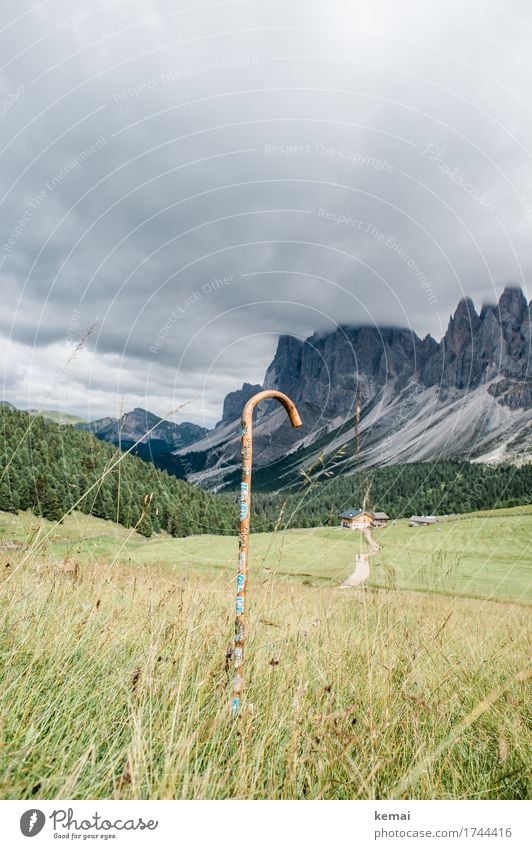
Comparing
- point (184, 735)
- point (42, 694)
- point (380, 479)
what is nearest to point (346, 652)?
point (184, 735)

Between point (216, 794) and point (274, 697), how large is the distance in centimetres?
87

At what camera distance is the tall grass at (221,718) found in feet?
7.14

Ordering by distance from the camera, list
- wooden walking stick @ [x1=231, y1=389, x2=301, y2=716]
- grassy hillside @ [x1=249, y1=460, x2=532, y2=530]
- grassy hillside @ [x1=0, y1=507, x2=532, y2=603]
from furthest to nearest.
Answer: grassy hillside @ [x1=249, y1=460, x2=532, y2=530] < grassy hillside @ [x1=0, y1=507, x2=532, y2=603] < wooden walking stick @ [x1=231, y1=389, x2=301, y2=716]

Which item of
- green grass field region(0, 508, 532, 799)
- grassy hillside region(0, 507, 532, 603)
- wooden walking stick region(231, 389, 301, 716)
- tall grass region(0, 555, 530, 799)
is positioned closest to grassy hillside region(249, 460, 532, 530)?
grassy hillside region(0, 507, 532, 603)

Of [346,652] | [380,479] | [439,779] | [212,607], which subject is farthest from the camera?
[380,479]

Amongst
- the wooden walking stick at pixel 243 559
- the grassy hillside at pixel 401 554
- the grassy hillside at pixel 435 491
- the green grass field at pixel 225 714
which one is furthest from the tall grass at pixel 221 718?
the grassy hillside at pixel 435 491

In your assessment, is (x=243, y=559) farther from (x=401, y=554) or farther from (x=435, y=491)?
(x=435, y=491)

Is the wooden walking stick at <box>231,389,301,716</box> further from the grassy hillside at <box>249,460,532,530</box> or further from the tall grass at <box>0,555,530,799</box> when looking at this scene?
the grassy hillside at <box>249,460,532,530</box>

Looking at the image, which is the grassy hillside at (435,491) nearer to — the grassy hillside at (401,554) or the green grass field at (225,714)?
the grassy hillside at (401,554)

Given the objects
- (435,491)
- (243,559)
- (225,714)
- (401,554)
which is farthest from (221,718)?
(435,491)

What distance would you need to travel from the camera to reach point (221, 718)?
101 inches

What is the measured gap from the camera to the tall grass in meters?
2.18
